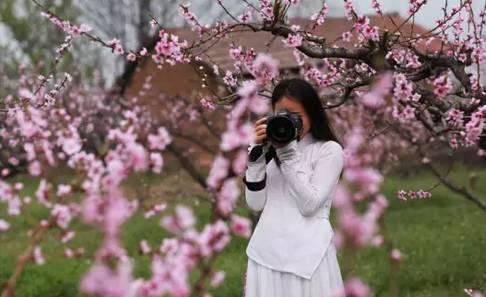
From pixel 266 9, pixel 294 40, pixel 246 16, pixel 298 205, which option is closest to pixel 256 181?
pixel 298 205

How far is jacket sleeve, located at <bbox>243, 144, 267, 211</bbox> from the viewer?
3.15m

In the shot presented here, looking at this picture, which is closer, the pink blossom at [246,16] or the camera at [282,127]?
the camera at [282,127]

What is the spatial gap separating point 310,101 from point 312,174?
270mm

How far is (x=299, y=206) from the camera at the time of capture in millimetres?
3145

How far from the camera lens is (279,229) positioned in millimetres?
3205

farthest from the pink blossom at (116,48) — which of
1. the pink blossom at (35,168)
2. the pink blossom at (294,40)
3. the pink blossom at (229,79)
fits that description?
the pink blossom at (35,168)

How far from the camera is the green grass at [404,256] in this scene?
22.4ft

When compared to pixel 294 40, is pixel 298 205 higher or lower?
lower

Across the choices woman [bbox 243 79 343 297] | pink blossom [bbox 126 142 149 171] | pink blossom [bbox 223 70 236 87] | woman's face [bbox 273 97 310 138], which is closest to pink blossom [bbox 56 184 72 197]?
pink blossom [bbox 126 142 149 171]

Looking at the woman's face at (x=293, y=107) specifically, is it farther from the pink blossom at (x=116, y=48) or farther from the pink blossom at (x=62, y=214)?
the pink blossom at (x=116, y=48)

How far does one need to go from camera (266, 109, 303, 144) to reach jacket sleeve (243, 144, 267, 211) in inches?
6.2

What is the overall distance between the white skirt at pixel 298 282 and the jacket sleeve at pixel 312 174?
218 mm

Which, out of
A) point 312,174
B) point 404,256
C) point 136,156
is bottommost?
point 404,256

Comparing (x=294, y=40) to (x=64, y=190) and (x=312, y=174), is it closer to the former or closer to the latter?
(x=312, y=174)
